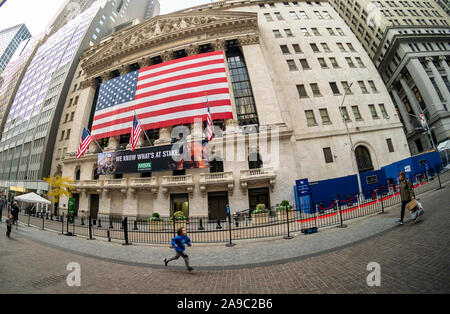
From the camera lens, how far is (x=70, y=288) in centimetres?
394

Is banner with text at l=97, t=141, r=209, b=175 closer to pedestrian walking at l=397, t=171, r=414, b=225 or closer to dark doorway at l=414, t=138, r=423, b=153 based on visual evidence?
pedestrian walking at l=397, t=171, r=414, b=225

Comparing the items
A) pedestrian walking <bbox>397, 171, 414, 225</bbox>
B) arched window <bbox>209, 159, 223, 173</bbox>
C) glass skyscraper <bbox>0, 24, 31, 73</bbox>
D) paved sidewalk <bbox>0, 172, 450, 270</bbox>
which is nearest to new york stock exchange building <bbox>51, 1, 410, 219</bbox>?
arched window <bbox>209, 159, 223, 173</bbox>

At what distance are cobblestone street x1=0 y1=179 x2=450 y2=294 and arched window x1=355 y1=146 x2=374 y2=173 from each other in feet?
44.4

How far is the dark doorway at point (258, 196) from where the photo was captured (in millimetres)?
15328

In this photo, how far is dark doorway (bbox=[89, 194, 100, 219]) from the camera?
779 inches

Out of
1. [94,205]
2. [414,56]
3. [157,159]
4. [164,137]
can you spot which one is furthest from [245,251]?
[414,56]

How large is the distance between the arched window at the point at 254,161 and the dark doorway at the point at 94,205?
64.2 ft

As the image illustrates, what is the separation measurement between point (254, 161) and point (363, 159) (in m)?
12.6

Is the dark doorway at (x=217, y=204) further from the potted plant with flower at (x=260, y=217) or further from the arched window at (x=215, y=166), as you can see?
the potted plant with flower at (x=260, y=217)

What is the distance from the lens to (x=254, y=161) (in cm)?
1619

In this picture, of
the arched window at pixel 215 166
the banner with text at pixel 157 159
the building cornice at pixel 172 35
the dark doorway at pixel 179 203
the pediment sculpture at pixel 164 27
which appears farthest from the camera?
the pediment sculpture at pixel 164 27

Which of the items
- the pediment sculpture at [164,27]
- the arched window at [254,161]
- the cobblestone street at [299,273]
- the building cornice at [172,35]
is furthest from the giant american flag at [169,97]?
the cobblestone street at [299,273]
